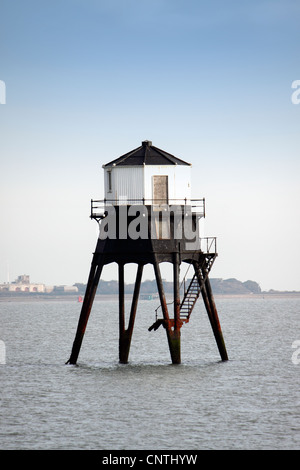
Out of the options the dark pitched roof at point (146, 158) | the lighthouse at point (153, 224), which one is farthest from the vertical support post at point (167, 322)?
the dark pitched roof at point (146, 158)

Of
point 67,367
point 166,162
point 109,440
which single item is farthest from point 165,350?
point 109,440

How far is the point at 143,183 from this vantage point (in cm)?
4644

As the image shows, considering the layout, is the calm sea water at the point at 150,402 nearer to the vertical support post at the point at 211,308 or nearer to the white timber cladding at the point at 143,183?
the vertical support post at the point at 211,308

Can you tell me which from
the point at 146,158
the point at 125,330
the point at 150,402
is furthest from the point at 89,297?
the point at 150,402

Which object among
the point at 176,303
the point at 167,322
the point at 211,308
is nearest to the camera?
the point at 167,322

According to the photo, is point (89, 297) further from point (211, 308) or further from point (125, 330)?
point (211, 308)

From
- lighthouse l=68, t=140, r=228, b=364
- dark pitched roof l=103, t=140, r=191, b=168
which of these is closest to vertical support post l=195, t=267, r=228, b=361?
lighthouse l=68, t=140, r=228, b=364

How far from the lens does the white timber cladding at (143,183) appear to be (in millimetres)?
46469

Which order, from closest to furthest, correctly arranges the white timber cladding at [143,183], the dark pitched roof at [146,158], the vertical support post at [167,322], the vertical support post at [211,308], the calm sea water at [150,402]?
the calm sea water at [150,402] < the vertical support post at [167,322] < the white timber cladding at [143,183] < the dark pitched roof at [146,158] < the vertical support post at [211,308]

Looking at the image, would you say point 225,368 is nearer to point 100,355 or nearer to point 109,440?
point 100,355

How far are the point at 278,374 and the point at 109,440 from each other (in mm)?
18799

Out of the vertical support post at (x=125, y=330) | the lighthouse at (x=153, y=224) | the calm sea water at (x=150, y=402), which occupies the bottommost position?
the calm sea water at (x=150, y=402)

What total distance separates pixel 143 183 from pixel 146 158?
53.3 inches

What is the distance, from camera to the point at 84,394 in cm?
4078
